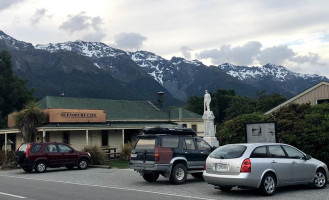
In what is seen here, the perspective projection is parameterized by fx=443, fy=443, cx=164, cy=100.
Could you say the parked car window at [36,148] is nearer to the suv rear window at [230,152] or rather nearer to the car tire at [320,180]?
the suv rear window at [230,152]

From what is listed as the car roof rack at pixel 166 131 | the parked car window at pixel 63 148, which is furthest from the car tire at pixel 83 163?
the car roof rack at pixel 166 131

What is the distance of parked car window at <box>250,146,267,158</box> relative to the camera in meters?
12.3

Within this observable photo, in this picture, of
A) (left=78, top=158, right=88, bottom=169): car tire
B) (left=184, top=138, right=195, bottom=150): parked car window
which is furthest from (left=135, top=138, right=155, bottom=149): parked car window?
(left=78, top=158, right=88, bottom=169): car tire

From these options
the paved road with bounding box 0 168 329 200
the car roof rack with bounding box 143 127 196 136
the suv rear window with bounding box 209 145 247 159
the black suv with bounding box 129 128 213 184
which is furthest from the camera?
the car roof rack with bounding box 143 127 196 136

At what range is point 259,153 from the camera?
12430mm

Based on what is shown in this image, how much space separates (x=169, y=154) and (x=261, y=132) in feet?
13.6

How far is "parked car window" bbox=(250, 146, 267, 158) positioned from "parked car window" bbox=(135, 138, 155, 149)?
438 cm

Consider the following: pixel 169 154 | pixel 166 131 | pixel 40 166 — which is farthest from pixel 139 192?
pixel 40 166

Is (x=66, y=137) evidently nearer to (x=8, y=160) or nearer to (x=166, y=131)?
(x=8, y=160)

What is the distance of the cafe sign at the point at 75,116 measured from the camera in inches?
1326

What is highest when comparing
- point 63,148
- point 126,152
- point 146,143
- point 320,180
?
point 146,143

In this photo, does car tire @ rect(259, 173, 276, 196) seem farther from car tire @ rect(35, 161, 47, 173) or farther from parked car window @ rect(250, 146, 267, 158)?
car tire @ rect(35, 161, 47, 173)

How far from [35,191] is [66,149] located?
9.85 m

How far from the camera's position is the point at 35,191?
14.2 meters
